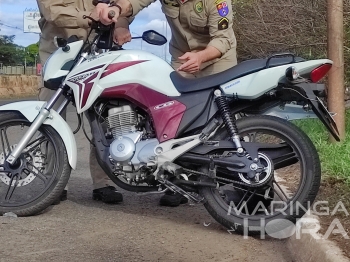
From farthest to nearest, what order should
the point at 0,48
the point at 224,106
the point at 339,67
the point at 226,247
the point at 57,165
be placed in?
the point at 0,48 < the point at 339,67 < the point at 57,165 < the point at 224,106 < the point at 226,247

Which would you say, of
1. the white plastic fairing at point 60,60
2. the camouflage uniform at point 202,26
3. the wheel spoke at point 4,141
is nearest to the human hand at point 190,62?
the camouflage uniform at point 202,26

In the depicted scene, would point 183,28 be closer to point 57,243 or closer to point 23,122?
point 23,122

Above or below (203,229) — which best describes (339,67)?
above

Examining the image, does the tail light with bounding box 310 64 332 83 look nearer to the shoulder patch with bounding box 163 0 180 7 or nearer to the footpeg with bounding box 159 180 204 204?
the footpeg with bounding box 159 180 204 204

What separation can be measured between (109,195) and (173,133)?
1.11m

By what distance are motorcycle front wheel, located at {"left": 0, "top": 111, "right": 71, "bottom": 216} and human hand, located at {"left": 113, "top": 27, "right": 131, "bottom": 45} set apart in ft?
2.66

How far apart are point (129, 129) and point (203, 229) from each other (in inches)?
31.9

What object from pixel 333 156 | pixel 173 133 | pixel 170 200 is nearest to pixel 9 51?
pixel 333 156

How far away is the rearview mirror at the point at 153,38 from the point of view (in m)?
4.79

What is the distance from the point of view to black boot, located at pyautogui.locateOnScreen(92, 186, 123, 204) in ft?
17.4

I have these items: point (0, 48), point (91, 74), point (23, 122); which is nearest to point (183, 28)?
point (91, 74)

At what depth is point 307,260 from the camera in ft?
12.5

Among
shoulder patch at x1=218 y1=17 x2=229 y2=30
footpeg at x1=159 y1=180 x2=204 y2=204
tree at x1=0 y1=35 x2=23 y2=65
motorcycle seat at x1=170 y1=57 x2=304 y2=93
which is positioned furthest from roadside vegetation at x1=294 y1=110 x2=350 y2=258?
tree at x1=0 y1=35 x2=23 y2=65

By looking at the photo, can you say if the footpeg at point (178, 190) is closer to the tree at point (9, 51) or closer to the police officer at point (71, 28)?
the police officer at point (71, 28)
